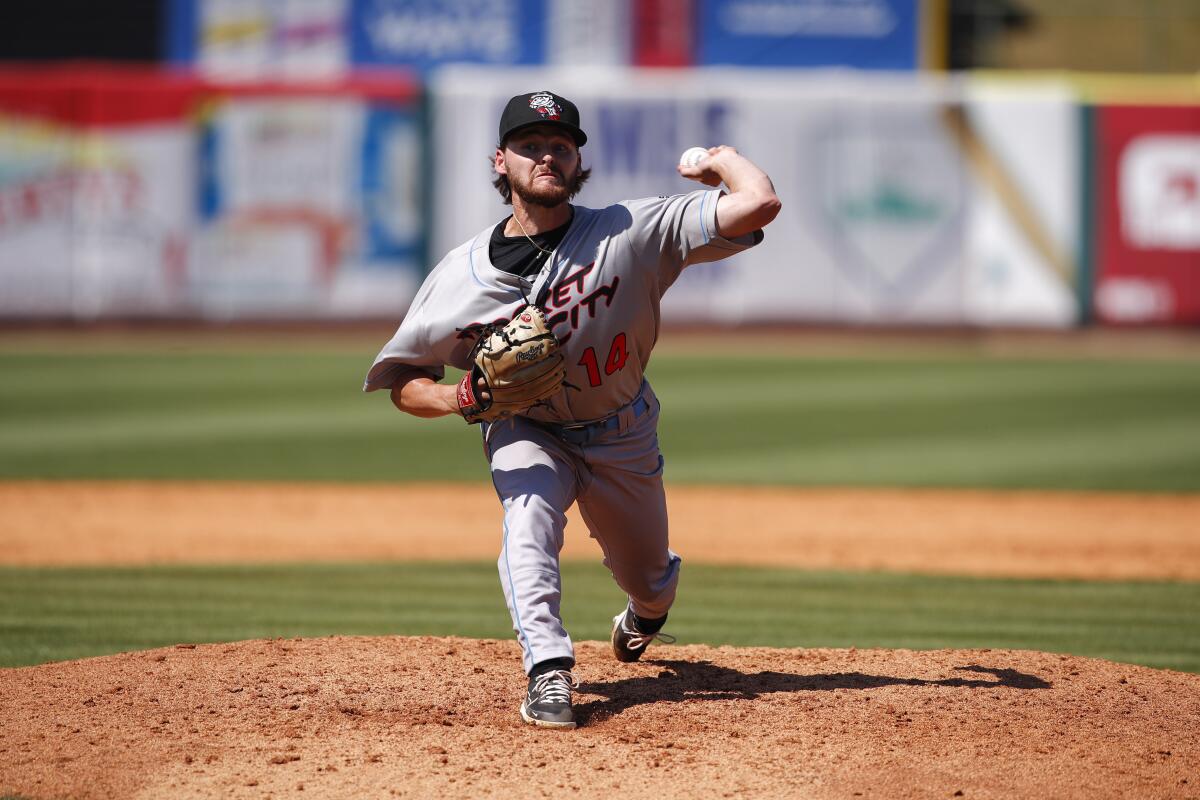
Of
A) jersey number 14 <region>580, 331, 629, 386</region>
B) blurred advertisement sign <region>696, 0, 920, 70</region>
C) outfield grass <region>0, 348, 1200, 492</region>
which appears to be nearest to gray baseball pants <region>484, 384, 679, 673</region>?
jersey number 14 <region>580, 331, 629, 386</region>

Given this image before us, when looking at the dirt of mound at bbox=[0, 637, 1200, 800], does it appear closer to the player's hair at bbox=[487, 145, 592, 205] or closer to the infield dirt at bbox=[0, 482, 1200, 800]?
the infield dirt at bbox=[0, 482, 1200, 800]

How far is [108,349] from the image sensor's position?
683 inches

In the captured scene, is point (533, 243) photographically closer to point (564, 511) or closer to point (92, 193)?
point (564, 511)

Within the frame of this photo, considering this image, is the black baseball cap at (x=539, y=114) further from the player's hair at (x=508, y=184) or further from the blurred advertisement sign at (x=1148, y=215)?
the blurred advertisement sign at (x=1148, y=215)

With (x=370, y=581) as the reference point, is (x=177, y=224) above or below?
above

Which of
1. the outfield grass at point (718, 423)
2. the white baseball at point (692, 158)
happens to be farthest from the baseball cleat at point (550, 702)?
the outfield grass at point (718, 423)

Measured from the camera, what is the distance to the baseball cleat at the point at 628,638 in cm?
490

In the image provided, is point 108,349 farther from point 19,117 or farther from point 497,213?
point 497,213

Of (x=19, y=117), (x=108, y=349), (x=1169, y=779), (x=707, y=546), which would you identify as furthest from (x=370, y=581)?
(x=19, y=117)

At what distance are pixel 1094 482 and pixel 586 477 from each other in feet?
24.7

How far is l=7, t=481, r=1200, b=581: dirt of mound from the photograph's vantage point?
8141 mm

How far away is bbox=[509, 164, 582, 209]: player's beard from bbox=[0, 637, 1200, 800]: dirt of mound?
59.1 inches

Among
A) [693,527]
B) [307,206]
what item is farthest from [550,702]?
[307,206]

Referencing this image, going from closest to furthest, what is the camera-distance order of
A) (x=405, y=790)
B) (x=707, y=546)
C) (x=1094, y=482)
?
(x=405, y=790)
(x=707, y=546)
(x=1094, y=482)
